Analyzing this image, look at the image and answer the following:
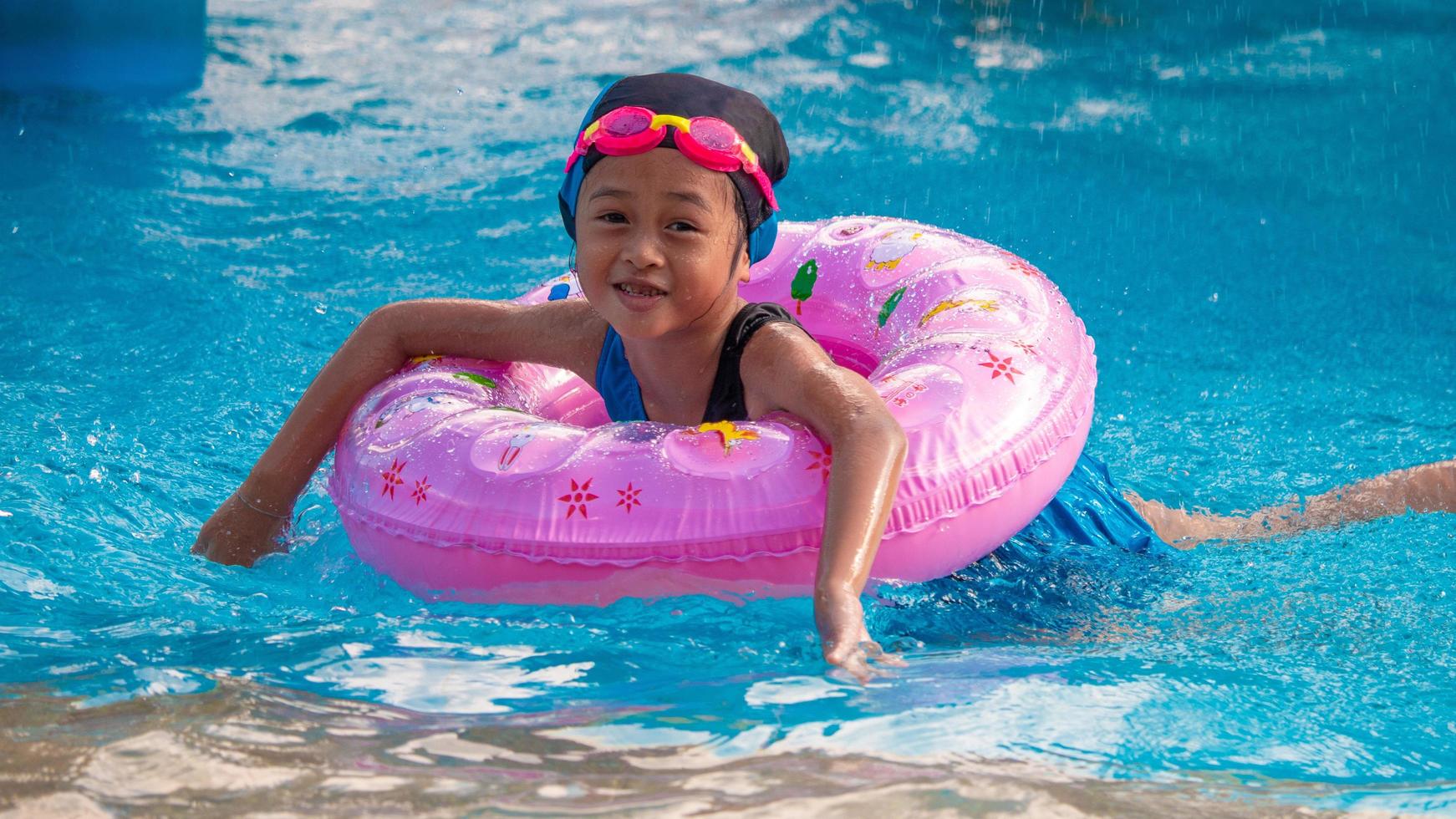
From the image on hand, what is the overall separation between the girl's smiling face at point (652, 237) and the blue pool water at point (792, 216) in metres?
0.64

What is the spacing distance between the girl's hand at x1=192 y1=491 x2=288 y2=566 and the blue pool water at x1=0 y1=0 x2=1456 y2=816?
5 cm

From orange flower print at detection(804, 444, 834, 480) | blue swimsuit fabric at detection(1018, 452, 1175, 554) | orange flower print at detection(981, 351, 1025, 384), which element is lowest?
blue swimsuit fabric at detection(1018, 452, 1175, 554)

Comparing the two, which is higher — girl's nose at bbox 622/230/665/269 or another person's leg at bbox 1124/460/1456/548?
girl's nose at bbox 622/230/665/269

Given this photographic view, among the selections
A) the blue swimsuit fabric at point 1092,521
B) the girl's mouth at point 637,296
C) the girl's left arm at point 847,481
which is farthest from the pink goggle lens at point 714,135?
the blue swimsuit fabric at point 1092,521

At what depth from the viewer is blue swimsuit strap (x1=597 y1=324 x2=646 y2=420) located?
11.0 ft

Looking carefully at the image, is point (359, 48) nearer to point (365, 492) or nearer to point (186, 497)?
point (186, 497)

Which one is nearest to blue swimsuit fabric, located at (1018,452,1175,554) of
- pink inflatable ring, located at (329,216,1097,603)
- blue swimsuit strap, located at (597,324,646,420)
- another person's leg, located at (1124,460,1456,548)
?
another person's leg, located at (1124,460,1456,548)

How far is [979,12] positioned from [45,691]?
24.2 ft

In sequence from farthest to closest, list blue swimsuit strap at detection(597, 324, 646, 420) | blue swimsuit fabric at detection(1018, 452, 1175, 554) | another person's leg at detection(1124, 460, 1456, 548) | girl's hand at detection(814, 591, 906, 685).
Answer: another person's leg at detection(1124, 460, 1456, 548) → blue swimsuit fabric at detection(1018, 452, 1175, 554) → blue swimsuit strap at detection(597, 324, 646, 420) → girl's hand at detection(814, 591, 906, 685)

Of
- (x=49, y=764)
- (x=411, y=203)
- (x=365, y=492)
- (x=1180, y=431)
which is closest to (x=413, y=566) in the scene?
(x=365, y=492)

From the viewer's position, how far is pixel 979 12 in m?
8.67

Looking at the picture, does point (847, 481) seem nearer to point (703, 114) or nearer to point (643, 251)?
point (643, 251)

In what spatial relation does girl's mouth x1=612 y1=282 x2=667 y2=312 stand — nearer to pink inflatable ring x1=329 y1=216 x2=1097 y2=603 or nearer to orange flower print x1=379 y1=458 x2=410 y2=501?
pink inflatable ring x1=329 y1=216 x2=1097 y2=603

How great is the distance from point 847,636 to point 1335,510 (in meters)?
2.09
